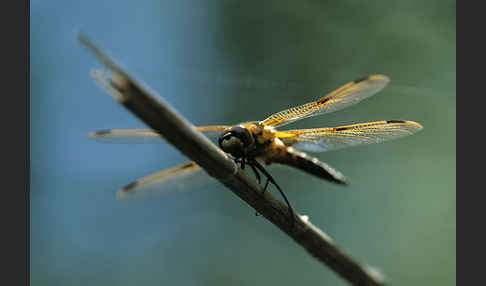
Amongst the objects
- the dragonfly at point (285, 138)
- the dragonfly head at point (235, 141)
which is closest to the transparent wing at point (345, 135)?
the dragonfly at point (285, 138)

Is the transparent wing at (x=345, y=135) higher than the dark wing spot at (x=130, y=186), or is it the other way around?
the transparent wing at (x=345, y=135)

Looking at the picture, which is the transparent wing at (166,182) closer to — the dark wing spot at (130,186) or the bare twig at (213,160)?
the dark wing spot at (130,186)

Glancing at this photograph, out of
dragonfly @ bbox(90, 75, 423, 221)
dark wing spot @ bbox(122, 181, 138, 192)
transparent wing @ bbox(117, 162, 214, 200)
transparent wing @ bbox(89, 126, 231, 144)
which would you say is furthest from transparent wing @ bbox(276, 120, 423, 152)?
dark wing spot @ bbox(122, 181, 138, 192)

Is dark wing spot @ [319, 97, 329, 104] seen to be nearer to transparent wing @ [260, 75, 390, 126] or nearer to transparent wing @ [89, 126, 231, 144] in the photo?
transparent wing @ [260, 75, 390, 126]

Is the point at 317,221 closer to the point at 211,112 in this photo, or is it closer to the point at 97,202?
the point at 211,112

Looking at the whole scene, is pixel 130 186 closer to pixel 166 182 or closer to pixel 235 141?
pixel 166 182

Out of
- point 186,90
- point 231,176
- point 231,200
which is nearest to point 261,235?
point 231,200
